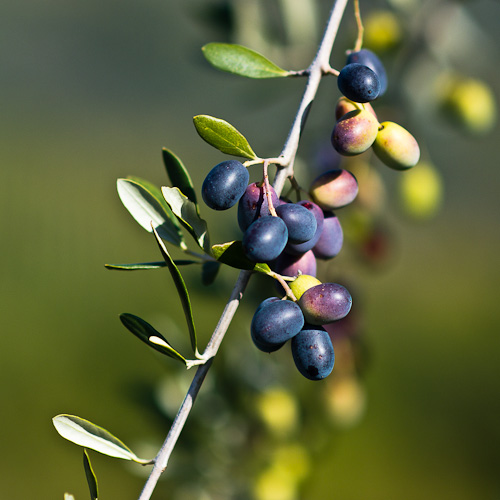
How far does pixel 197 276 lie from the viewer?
A: 1.15m

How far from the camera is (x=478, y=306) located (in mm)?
4691

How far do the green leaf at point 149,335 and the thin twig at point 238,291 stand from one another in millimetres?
26

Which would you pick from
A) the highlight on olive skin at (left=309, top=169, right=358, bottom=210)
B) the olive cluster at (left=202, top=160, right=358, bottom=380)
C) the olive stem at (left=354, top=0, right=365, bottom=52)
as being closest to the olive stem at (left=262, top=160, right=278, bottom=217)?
the olive cluster at (left=202, top=160, right=358, bottom=380)

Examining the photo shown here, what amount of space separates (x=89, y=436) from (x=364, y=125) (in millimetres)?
376

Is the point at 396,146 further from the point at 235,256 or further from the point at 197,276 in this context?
the point at 197,276

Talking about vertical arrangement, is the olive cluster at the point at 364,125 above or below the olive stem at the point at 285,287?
above

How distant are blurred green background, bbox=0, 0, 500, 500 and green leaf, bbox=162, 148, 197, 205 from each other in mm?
142

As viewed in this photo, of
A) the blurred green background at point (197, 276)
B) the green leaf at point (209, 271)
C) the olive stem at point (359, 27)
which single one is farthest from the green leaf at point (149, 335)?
the olive stem at point (359, 27)

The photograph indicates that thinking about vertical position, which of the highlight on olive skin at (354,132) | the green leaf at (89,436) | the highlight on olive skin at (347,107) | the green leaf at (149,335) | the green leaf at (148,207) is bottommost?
the green leaf at (89,436)

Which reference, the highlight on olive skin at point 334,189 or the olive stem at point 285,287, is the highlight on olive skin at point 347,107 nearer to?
the highlight on olive skin at point 334,189

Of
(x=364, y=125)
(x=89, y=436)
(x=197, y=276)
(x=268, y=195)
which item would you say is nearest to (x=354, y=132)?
(x=364, y=125)

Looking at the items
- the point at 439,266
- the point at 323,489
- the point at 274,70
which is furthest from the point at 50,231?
the point at 439,266

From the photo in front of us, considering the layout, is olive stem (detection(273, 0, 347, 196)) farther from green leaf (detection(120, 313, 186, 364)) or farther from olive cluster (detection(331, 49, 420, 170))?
green leaf (detection(120, 313, 186, 364))

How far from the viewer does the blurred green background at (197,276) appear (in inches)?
48.2
